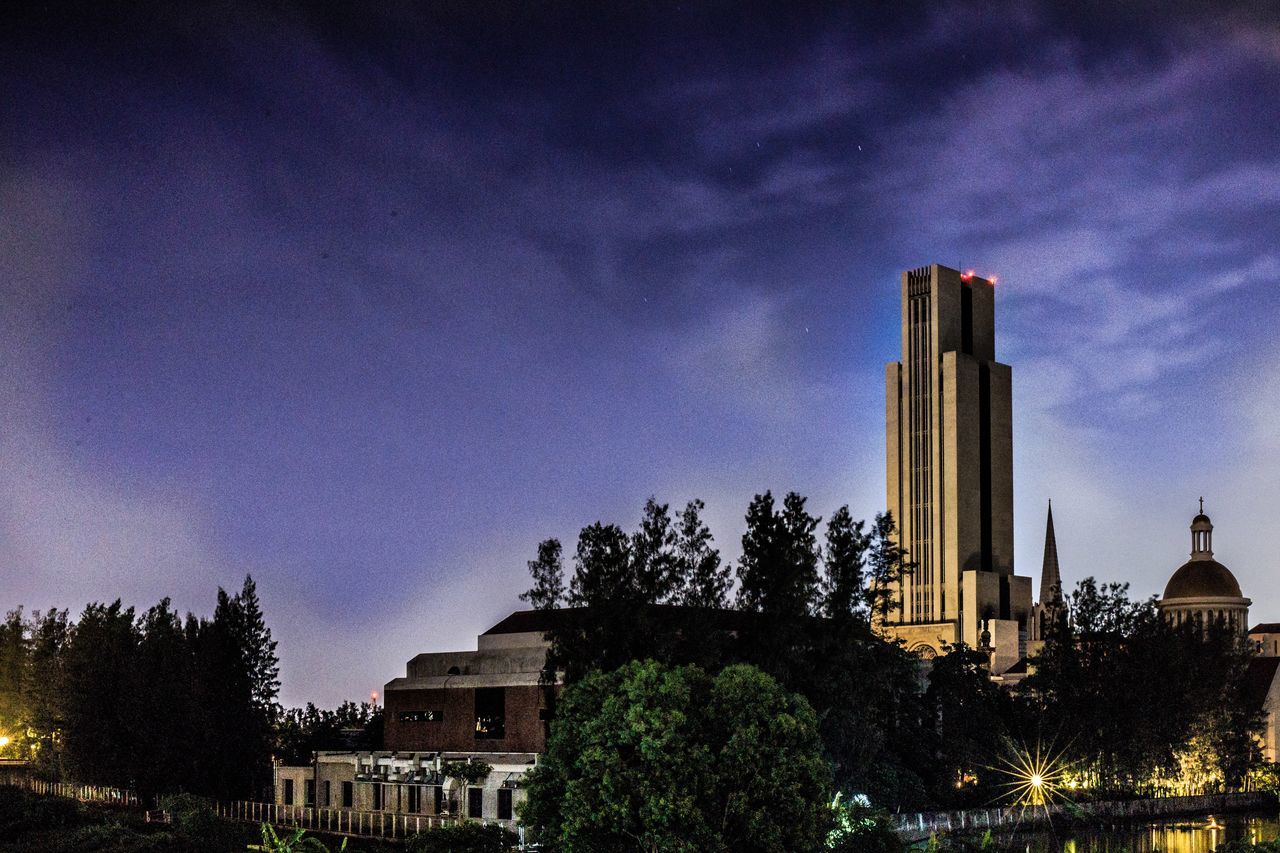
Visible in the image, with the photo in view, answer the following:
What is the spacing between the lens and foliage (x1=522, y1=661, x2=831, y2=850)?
35094 mm

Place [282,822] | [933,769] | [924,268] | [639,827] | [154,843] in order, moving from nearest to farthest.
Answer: [639,827], [154,843], [282,822], [933,769], [924,268]

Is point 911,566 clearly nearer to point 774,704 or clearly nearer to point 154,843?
point 774,704

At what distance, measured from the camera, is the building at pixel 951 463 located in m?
143

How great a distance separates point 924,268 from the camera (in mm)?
151750

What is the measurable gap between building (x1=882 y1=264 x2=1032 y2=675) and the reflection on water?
210 ft

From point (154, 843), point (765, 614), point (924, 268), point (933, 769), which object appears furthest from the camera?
point (924, 268)

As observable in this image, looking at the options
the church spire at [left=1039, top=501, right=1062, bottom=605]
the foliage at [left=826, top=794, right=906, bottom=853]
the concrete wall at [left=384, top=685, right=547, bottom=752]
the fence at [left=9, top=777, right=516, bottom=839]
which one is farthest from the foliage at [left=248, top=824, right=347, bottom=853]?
the church spire at [left=1039, top=501, right=1062, bottom=605]

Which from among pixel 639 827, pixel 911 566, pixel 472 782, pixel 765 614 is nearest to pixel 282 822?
pixel 472 782

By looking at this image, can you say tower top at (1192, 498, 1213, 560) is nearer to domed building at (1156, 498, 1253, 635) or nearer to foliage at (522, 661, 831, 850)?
domed building at (1156, 498, 1253, 635)

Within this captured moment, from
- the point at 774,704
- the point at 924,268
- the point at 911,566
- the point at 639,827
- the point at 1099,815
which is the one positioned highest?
the point at 924,268

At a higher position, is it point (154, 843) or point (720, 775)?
point (720, 775)

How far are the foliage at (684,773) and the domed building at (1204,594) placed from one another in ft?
343

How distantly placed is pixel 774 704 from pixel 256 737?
3996 centimetres

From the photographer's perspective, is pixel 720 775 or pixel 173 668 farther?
pixel 173 668
